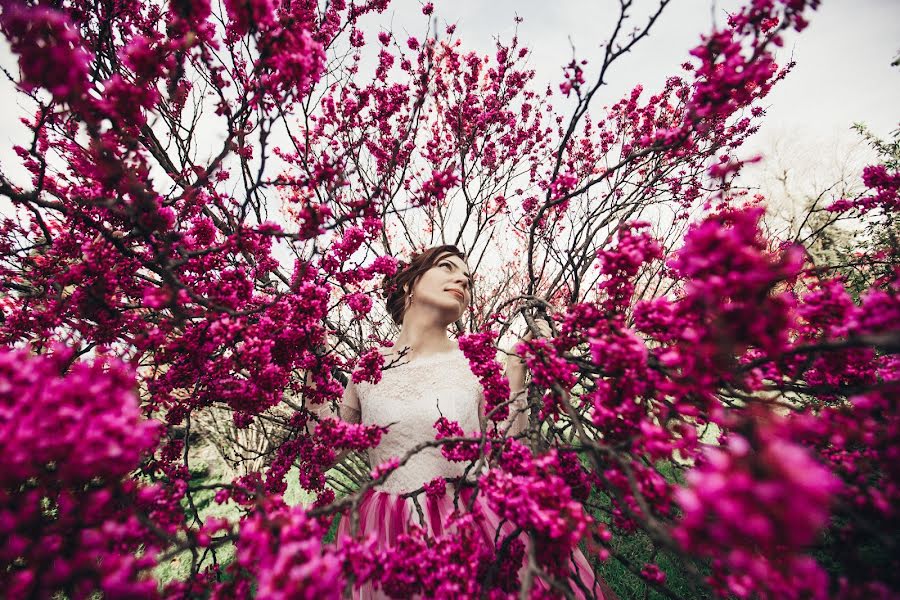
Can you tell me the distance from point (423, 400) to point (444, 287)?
3.80 ft

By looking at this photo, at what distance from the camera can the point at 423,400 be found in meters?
3.06

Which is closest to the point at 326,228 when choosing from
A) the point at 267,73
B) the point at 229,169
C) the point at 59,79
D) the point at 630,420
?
the point at 267,73

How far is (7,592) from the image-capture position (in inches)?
30.7

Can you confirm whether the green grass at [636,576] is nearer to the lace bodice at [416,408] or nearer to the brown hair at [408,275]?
the lace bodice at [416,408]

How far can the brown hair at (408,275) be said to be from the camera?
11.8ft

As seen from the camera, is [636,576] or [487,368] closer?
[487,368]

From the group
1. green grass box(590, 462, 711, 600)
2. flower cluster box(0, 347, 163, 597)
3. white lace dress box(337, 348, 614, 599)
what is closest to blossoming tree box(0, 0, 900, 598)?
flower cluster box(0, 347, 163, 597)

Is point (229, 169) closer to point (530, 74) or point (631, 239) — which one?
point (631, 239)

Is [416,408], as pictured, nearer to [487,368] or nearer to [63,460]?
[487,368]

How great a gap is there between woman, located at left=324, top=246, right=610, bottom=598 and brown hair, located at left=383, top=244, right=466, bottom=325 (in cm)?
1

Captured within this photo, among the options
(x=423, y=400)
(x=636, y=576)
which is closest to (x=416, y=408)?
(x=423, y=400)

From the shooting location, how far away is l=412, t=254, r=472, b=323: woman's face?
336 centimetres

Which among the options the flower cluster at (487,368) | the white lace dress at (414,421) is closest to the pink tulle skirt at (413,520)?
the white lace dress at (414,421)

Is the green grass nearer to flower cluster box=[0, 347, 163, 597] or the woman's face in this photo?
the woman's face
